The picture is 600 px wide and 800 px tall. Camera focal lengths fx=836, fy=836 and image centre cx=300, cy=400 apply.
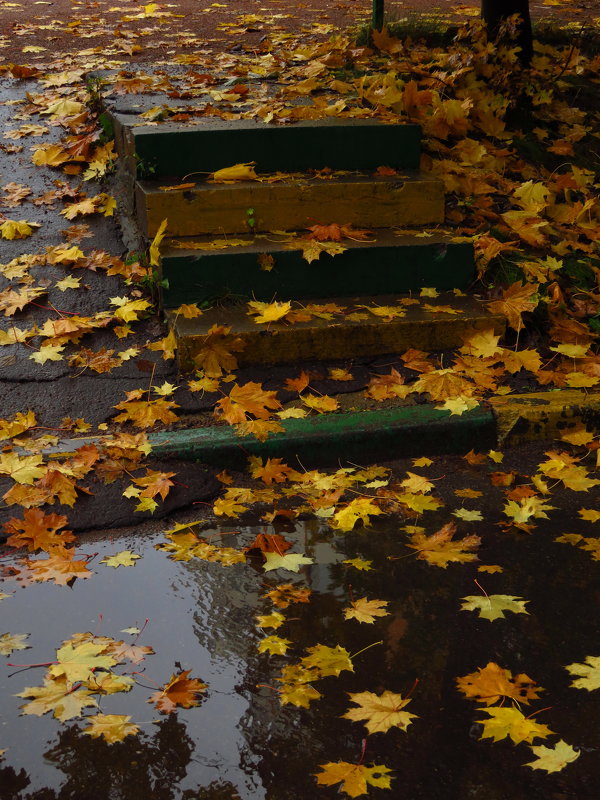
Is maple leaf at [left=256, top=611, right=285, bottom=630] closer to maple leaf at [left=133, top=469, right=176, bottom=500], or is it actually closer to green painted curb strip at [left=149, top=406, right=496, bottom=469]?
maple leaf at [left=133, top=469, right=176, bottom=500]

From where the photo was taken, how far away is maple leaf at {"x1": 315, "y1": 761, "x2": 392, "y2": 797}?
210 cm

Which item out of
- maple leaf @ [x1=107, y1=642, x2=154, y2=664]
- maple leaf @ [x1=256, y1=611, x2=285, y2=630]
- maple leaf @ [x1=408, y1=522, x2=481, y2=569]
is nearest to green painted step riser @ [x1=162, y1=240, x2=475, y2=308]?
maple leaf @ [x1=408, y1=522, x2=481, y2=569]

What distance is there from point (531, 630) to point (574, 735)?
0.44 m

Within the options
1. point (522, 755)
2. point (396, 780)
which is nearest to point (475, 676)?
point (522, 755)

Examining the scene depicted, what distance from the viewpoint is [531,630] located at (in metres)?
2.66

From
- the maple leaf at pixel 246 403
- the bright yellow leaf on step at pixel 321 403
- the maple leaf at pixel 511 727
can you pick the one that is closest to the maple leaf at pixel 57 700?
the maple leaf at pixel 511 727

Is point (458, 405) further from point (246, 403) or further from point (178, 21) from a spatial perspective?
point (178, 21)

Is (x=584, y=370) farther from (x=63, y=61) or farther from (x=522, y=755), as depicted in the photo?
(x=63, y=61)

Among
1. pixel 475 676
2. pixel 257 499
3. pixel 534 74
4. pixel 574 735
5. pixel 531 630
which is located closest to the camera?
pixel 574 735

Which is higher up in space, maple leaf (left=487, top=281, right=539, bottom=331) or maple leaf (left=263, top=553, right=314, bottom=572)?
maple leaf (left=487, top=281, right=539, bottom=331)

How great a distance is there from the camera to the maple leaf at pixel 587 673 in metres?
2.42

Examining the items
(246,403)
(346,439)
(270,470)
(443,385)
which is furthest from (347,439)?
(443,385)

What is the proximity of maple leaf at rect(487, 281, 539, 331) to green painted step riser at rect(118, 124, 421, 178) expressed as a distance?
1081 millimetres

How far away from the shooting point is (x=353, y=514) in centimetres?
324
